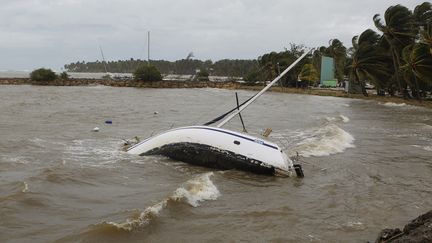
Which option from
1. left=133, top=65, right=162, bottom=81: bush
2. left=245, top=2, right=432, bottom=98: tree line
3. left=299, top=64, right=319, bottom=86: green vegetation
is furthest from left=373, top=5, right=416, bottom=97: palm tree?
left=133, top=65, right=162, bottom=81: bush

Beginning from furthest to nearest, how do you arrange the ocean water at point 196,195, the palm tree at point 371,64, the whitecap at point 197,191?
the palm tree at point 371,64
the whitecap at point 197,191
the ocean water at point 196,195

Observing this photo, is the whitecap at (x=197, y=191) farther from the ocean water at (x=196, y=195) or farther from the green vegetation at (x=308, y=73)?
the green vegetation at (x=308, y=73)

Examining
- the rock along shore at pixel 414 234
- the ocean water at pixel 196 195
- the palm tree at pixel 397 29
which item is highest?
the palm tree at pixel 397 29

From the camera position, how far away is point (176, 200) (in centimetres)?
Result: 873

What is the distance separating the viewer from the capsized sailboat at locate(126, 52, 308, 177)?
1106 cm

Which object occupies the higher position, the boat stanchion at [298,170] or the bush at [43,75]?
the bush at [43,75]

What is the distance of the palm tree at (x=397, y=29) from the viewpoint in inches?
1875

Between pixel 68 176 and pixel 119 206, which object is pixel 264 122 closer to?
pixel 68 176

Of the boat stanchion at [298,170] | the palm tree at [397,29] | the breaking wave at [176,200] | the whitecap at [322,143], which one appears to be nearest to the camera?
the breaking wave at [176,200]

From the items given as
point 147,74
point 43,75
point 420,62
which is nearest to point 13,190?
point 420,62

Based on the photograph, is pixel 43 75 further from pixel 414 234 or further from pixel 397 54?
pixel 414 234

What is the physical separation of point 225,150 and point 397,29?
42.8 metres

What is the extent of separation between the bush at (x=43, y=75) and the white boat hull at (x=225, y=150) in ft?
252

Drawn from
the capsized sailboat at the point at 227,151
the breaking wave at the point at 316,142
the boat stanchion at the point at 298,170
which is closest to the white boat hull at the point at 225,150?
the capsized sailboat at the point at 227,151
